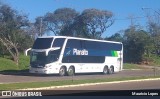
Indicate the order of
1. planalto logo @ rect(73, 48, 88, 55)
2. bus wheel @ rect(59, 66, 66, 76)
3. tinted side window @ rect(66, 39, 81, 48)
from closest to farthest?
tinted side window @ rect(66, 39, 81, 48), planalto logo @ rect(73, 48, 88, 55), bus wheel @ rect(59, 66, 66, 76)

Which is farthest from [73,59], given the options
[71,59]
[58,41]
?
[58,41]

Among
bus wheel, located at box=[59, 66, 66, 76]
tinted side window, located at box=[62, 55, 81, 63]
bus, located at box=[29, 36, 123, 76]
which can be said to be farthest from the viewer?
tinted side window, located at box=[62, 55, 81, 63]

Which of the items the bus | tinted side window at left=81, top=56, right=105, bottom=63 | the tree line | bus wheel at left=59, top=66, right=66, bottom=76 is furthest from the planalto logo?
Result: the tree line

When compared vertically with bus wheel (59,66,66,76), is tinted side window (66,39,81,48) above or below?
above

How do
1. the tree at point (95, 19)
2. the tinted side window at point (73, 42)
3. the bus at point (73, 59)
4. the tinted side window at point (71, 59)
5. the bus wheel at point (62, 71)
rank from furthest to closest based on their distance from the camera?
the tinted side window at point (71, 59)
the bus wheel at point (62, 71)
the bus at point (73, 59)
the tinted side window at point (73, 42)
the tree at point (95, 19)

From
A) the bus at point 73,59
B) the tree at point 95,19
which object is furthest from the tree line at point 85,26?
the bus at point 73,59

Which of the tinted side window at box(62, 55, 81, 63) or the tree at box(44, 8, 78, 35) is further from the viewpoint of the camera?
the tinted side window at box(62, 55, 81, 63)

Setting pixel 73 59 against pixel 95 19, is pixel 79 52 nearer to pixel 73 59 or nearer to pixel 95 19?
pixel 73 59

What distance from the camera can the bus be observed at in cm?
2592

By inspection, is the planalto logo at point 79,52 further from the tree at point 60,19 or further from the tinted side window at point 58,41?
the tree at point 60,19

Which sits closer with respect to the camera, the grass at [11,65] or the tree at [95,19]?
the tree at [95,19]

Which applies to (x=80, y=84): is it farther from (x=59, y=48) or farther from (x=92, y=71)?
(x=92, y=71)

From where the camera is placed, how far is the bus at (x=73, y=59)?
2592cm

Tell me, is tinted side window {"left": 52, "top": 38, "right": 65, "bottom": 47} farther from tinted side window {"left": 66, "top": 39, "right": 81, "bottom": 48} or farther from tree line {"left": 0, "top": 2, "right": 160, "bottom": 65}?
tree line {"left": 0, "top": 2, "right": 160, "bottom": 65}
